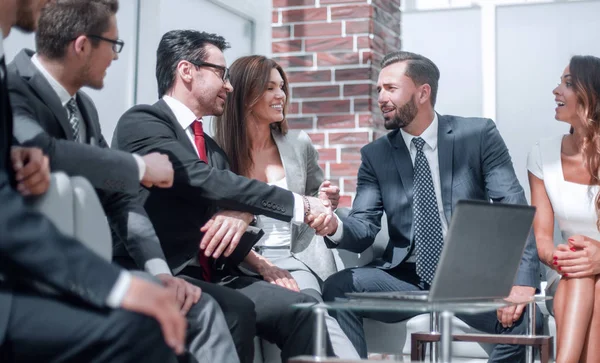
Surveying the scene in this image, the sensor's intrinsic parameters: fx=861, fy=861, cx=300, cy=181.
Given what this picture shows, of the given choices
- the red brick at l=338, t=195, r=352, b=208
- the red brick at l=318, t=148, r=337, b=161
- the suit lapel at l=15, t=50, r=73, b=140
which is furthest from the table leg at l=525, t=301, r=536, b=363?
the red brick at l=318, t=148, r=337, b=161

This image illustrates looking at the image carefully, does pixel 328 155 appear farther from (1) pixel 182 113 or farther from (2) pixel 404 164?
(1) pixel 182 113

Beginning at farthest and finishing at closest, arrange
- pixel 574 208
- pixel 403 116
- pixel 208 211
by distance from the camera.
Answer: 1. pixel 403 116
2. pixel 574 208
3. pixel 208 211

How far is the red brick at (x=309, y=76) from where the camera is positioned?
5.16 meters

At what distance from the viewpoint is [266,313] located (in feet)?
10.3

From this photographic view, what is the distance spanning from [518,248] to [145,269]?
113cm

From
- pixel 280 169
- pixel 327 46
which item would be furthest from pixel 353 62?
pixel 280 169

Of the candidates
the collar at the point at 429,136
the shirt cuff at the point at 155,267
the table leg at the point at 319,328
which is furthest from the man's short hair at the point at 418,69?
the table leg at the point at 319,328

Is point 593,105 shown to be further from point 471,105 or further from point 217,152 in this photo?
point 471,105

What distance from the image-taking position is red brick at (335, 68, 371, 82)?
5.07 m

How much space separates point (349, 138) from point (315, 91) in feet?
1.19

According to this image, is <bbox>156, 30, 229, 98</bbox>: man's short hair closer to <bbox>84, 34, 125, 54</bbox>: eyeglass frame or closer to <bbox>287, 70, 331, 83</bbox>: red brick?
<bbox>84, 34, 125, 54</bbox>: eyeglass frame

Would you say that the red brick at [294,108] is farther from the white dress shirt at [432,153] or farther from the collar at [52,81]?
the collar at [52,81]

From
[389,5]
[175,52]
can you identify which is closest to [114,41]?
[175,52]

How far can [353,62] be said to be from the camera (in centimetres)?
511
